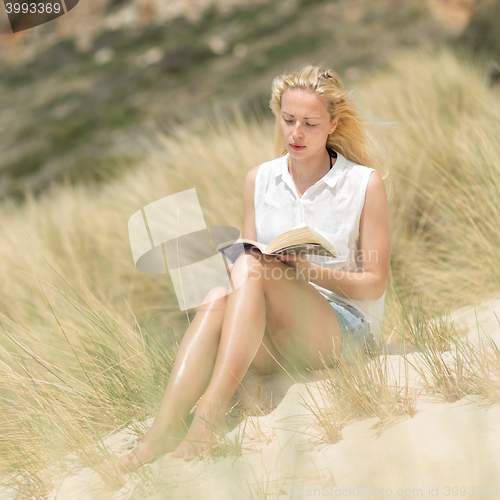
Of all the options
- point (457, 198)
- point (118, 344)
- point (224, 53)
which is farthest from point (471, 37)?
point (118, 344)

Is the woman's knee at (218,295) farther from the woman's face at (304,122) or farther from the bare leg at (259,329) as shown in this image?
the woman's face at (304,122)

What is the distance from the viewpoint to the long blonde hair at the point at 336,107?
6.16 ft

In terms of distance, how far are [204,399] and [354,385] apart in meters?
0.44

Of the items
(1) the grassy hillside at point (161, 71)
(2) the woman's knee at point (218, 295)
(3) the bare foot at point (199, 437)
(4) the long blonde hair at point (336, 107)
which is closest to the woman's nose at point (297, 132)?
(4) the long blonde hair at point (336, 107)

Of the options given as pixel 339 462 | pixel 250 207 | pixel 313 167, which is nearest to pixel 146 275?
pixel 250 207

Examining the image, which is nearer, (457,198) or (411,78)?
(457,198)

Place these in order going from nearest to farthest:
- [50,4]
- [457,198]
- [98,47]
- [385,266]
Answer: [385,266] → [457,198] → [98,47] → [50,4]

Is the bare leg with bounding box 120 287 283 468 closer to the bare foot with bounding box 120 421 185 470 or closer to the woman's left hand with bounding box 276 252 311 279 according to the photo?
the bare foot with bounding box 120 421 185 470

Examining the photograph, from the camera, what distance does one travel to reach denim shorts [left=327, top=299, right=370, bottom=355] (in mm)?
1814

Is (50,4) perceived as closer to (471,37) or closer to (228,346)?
(471,37)

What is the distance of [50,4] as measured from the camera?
51.0ft

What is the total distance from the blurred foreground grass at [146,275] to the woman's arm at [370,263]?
0.18 meters

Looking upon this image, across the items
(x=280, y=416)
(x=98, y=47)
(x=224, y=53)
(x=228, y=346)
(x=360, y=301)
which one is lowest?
(x=280, y=416)

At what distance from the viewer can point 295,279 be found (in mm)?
1715
